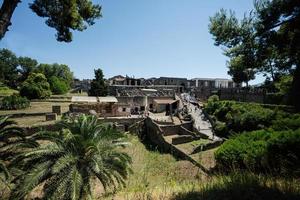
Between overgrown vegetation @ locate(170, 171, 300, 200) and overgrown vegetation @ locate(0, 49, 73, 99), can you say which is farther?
overgrown vegetation @ locate(0, 49, 73, 99)

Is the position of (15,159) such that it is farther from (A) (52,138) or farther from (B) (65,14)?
(B) (65,14)

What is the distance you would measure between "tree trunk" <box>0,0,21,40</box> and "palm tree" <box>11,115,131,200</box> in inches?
209

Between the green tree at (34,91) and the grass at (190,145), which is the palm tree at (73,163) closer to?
the grass at (190,145)

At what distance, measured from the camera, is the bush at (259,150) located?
11481 millimetres

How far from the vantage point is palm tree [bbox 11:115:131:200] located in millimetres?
10562

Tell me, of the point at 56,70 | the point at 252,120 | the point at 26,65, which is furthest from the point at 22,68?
the point at 252,120

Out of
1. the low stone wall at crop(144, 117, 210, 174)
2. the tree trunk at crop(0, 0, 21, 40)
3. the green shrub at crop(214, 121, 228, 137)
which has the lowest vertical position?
the low stone wall at crop(144, 117, 210, 174)

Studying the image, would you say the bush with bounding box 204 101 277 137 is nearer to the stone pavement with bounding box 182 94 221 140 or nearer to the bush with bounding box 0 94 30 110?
the stone pavement with bounding box 182 94 221 140

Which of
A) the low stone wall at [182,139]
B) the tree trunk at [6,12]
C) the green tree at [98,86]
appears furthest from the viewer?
the green tree at [98,86]

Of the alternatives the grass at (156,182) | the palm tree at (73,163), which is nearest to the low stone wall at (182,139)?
the palm tree at (73,163)

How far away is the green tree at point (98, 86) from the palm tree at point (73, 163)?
1608 inches

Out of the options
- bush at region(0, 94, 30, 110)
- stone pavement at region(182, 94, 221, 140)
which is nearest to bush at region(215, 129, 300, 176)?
stone pavement at region(182, 94, 221, 140)

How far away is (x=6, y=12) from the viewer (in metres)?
12.7

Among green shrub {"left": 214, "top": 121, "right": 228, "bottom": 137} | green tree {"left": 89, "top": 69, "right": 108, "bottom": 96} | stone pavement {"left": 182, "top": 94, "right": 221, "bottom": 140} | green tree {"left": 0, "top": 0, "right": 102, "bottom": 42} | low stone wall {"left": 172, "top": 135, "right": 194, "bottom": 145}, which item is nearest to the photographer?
green tree {"left": 0, "top": 0, "right": 102, "bottom": 42}
